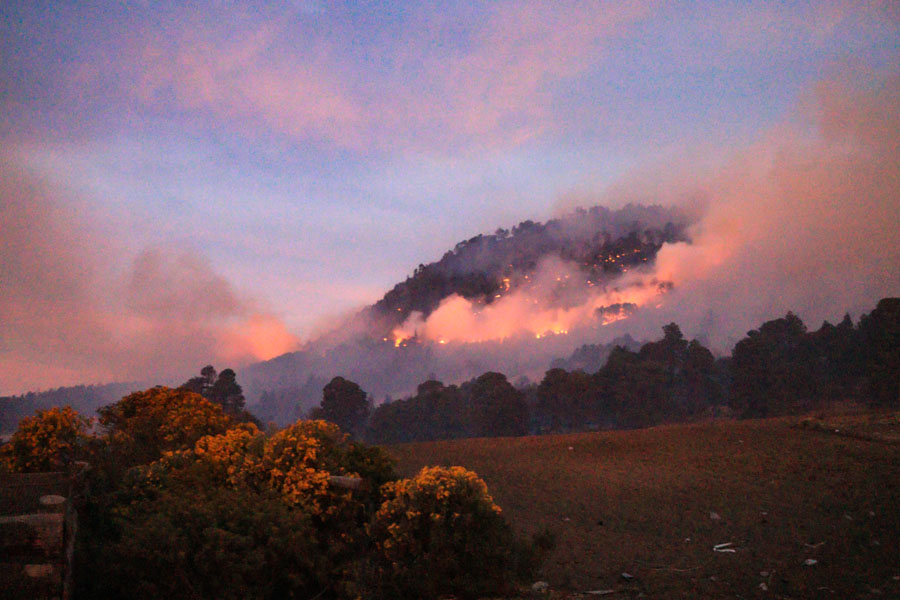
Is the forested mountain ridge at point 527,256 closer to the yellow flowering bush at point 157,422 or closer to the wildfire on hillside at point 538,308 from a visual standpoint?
the wildfire on hillside at point 538,308

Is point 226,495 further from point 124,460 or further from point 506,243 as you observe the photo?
point 506,243

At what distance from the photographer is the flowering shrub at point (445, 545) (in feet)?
28.7

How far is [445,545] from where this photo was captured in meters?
8.78

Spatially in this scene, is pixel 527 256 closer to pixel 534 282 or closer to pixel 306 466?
pixel 534 282

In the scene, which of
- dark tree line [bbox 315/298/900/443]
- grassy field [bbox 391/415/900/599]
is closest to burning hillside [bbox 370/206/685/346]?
dark tree line [bbox 315/298/900/443]

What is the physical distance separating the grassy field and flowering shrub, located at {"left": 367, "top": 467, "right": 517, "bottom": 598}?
1991 millimetres

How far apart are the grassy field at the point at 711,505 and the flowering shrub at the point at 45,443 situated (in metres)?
9.71

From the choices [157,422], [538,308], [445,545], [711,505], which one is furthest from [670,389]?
[538,308]

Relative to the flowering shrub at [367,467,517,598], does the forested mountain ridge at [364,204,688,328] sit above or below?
above

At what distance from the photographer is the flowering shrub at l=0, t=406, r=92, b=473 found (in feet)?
42.3

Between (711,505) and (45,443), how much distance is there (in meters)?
15.2

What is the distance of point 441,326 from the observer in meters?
125

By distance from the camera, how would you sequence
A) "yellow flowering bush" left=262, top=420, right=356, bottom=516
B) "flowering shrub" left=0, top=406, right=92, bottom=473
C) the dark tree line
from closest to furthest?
"yellow flowering bush" left=262, top=420, right=356, bottom=516 < "flowering shrub" left=0, top=406, right=92, bottom=473 < the dark tree line

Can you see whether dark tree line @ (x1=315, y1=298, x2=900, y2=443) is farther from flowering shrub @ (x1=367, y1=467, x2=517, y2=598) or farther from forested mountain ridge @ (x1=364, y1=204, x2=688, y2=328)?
forested mountain ridge @ (x1=364, y1=204, x2=688, y2=328)
